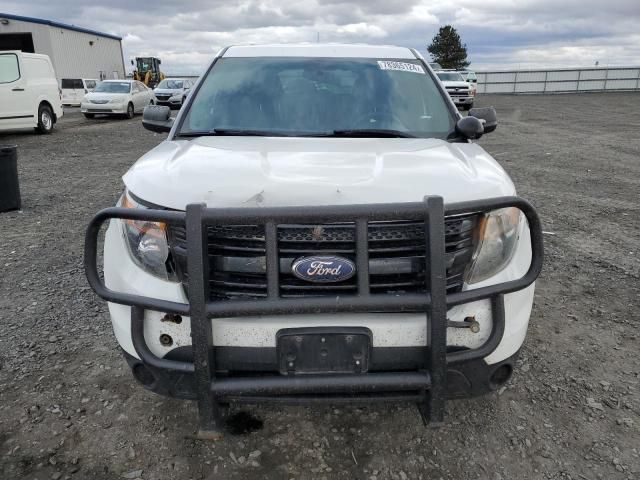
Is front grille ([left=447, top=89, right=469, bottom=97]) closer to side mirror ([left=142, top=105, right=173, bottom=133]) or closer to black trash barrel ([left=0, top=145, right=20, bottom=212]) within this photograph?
black trash barrel ([left=0, top=145, right=20, bottom=212])

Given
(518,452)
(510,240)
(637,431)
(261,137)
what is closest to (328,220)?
(510,240)

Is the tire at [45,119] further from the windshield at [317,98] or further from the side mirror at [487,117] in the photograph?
the side mirror at [487,117]

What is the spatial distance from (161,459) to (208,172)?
4.22ft

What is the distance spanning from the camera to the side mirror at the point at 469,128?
306 centimetres

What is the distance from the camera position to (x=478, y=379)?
2092mm

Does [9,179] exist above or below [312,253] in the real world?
below

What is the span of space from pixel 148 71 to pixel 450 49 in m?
40.2

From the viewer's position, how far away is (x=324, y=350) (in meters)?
1.93

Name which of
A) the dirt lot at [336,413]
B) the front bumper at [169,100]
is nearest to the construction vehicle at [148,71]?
the front bumper at [169,100]

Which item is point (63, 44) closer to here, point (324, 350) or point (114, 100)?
point (114, 100)

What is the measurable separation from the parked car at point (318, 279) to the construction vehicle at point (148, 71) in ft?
126

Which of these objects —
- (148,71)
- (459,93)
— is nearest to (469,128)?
(459,93)

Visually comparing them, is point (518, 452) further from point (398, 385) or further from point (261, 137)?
point (261, 137)

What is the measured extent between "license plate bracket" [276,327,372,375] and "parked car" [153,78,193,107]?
22.8 metres
